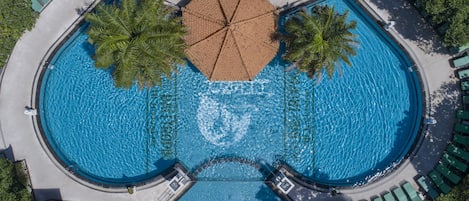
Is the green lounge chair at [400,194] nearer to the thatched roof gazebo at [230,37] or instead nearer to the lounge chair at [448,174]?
the lounge chair at [448,174]

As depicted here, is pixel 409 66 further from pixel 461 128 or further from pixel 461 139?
pixel 461 139

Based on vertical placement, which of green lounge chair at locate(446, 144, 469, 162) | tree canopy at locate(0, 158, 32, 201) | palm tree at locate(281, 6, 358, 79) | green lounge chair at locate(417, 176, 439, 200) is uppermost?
palm tree at locate(281, 6, 358, 79)

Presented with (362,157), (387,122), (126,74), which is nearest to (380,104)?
(387,122)

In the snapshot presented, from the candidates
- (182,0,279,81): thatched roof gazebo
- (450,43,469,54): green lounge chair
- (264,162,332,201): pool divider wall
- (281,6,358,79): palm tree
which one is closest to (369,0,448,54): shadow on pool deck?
(450,43,469,54): green lounge chair

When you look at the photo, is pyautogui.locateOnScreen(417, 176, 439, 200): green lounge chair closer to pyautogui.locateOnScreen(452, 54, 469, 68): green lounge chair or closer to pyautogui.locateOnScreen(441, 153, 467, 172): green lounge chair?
pyautogui.locateOnScreen(441, 153, 467, 172): green lounge chair

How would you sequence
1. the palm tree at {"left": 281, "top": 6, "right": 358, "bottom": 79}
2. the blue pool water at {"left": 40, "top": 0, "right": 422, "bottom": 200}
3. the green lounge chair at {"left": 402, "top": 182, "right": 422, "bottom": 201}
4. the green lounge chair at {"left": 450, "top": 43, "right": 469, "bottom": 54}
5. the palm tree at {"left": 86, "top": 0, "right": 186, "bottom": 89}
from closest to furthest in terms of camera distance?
the palm tree at {"left": 86, "top": 0, "right": 186, "bottom": 89} < the palm tree at {"left": 281, "top": 6, "right": 358, "bottom": 79} < the green lounge chair at {"left": 450, "top": 43, "right": 469, "bottom": 54} < the green lounge chair at {"left": 402, "top": 182, "right": 422, "bottom": 201} < the blue pool water at {"left": 40, "top": 0, "right": 422, "bottom": 200}

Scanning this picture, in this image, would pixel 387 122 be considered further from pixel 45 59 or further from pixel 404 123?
pixel 45 59
